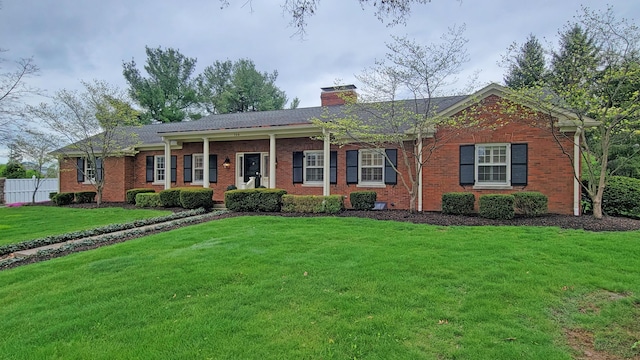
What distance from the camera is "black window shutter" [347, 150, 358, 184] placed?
43.4 ft

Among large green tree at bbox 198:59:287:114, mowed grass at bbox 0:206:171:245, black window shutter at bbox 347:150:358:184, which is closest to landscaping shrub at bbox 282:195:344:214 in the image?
black window shutter at bbox 347:150:358:184

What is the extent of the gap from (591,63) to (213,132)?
40.3ft

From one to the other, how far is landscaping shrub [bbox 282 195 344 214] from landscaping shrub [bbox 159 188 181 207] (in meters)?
4.76

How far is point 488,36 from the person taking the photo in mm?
10219

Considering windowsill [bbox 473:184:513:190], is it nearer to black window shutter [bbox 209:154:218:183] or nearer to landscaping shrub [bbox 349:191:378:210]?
landscaping shrub [bbox 349:191:378:210]

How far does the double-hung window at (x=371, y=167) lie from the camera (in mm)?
12961

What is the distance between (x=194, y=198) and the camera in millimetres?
13227

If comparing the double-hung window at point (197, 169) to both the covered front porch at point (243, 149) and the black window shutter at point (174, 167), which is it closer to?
the covered front porch at point (243, 149)

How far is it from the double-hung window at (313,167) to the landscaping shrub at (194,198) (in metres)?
3.84

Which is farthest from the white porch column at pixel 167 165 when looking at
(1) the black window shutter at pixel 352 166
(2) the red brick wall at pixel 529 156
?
(2) the red brick wall at pixel 529 156

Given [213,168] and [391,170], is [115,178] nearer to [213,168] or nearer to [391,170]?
[213,168]

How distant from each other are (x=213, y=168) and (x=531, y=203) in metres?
12.2

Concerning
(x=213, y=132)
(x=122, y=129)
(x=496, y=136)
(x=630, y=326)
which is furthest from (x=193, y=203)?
(x=630, y=326)

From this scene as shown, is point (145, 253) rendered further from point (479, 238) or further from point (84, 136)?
point (84, 136)
